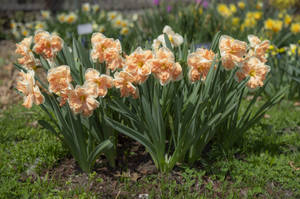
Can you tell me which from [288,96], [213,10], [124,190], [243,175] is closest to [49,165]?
[124,190]

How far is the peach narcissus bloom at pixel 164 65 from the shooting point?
5.35 ft

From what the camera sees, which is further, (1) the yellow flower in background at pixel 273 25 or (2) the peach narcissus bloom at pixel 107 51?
(1) the yellow flower in background at pixel 273 25

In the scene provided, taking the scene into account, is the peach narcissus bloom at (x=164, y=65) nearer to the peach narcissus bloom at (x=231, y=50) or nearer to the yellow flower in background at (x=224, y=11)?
the peach narcissus bloom at (x=231, y=50)

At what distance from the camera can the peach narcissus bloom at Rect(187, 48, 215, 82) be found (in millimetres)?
1728

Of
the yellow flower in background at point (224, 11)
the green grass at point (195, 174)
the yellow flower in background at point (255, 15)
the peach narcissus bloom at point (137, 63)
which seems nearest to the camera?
the peach narcissus bloom at point (137, 63)

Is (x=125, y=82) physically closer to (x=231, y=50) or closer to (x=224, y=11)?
(x=231, y=50)

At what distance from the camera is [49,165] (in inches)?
85.8

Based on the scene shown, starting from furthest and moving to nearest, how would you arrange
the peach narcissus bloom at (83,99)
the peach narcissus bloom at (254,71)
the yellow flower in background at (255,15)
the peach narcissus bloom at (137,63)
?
1. the yellow flower in background at (255,15)
2. the peach narcissus bloom at (254,71)
3. the peach narcissus bloom at (137,63)
4. the peach narcissus bloom at (83,99)

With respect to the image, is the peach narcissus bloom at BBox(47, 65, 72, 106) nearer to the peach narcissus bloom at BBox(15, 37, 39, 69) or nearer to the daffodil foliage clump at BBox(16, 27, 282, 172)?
the daffodil foliage clump at BBox(16, 27, 282, 172)

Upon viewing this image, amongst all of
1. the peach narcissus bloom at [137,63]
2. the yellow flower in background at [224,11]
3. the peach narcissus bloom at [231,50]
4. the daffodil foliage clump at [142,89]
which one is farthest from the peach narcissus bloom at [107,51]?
the yellow flower in background at [224,11]

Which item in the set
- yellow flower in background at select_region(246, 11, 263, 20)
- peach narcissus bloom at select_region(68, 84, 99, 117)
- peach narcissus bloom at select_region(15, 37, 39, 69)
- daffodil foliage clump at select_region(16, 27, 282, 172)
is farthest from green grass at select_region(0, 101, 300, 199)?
yellow flower in background at select_region(246, 11, 263, 20)

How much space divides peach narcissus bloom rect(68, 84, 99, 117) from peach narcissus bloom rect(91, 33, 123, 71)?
25cm

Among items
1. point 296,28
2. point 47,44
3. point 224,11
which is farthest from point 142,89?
point 224,11

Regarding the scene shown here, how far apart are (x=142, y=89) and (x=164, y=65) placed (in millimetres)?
291
